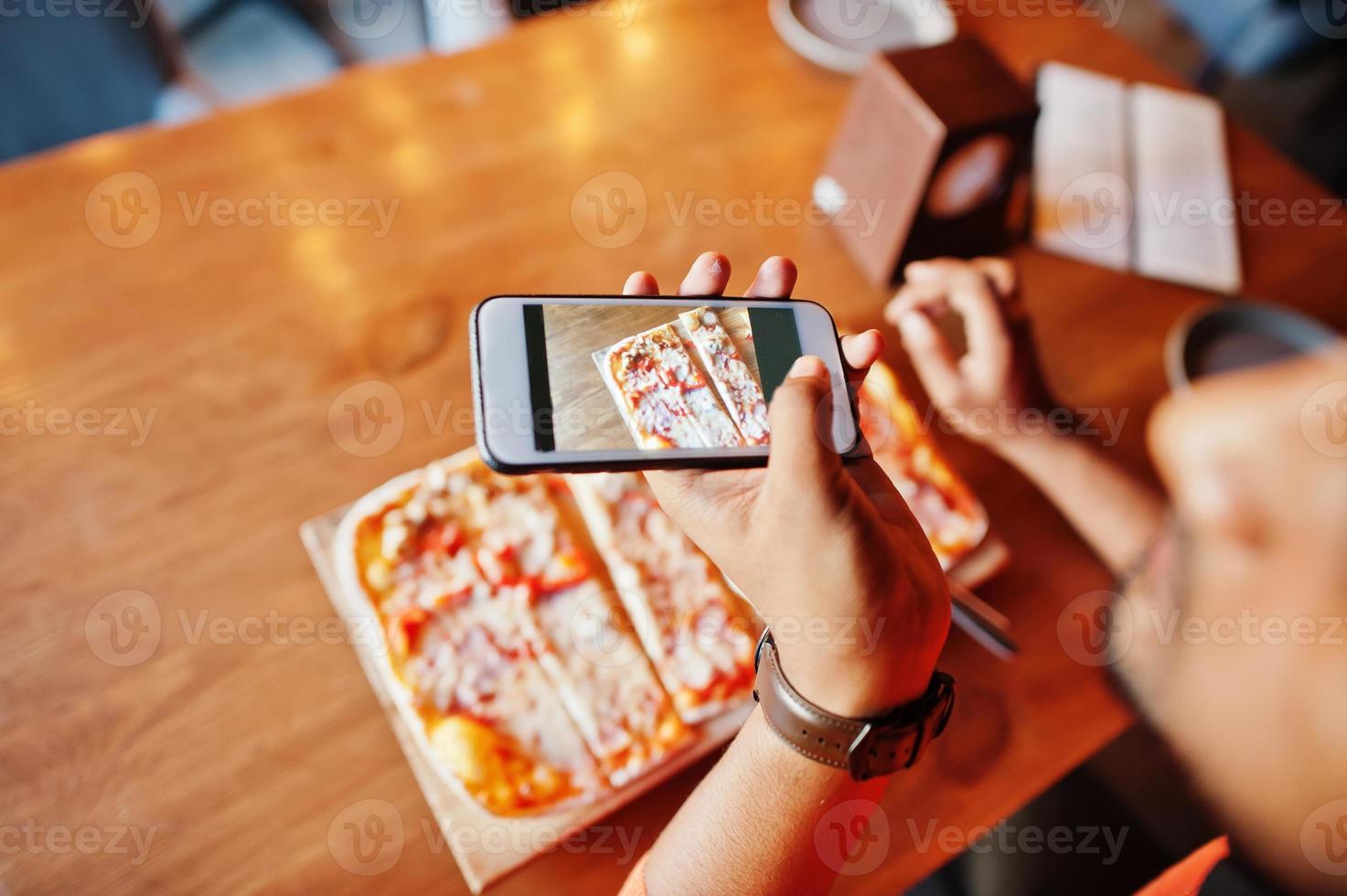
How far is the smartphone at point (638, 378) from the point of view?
583mm

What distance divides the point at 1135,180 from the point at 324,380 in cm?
112

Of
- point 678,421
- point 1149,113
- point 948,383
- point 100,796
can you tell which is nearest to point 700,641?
point 678,421

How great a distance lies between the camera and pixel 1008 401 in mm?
918

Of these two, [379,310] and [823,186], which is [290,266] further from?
[823,186]

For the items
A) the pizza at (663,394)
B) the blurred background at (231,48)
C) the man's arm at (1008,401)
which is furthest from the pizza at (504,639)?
the blurred background at (231,48)

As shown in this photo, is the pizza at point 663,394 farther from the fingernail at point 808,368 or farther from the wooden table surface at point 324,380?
the wooden table surface at point 324,380

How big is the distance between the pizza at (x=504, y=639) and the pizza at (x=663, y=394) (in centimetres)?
23

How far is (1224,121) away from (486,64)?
1121mm

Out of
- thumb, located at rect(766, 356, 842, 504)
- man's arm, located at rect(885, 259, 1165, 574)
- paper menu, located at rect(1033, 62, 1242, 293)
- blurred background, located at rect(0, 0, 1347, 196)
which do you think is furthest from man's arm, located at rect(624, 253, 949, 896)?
blurred background, located at rect(0, 0, 1347, 196)

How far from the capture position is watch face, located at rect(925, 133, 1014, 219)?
3.09 feet

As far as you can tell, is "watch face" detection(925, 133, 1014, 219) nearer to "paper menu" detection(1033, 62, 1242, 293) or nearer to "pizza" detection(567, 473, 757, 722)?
"paper menu" detection(1033, 62, 1242, 293)

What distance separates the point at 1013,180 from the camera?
1023 mm

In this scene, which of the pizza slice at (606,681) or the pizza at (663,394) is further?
the pizza slice at (606,681)

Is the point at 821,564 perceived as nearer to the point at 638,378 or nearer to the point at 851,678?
the point at 851,678
